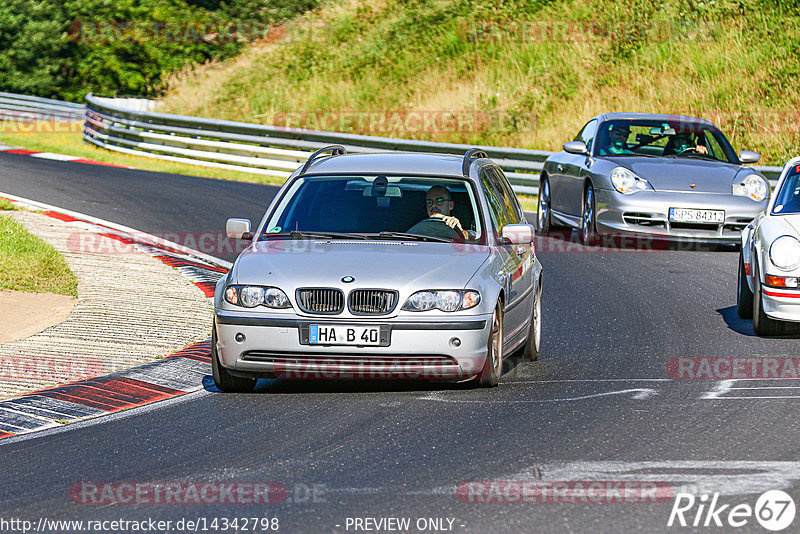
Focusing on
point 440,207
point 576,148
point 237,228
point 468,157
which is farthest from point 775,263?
point 576,148

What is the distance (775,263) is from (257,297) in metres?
4.15

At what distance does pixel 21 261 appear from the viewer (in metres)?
12.3

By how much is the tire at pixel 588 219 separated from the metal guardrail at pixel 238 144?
18.7ft

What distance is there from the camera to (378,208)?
9.23 m

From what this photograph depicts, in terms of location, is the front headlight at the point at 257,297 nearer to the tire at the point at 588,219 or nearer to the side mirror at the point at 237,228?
the side mirror at the point at 237,228

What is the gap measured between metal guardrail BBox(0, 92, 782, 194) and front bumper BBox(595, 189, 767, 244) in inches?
265

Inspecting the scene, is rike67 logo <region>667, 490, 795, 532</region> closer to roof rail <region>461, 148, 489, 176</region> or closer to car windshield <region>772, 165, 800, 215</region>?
roof rail <region>461, 148, 489, 176</region>

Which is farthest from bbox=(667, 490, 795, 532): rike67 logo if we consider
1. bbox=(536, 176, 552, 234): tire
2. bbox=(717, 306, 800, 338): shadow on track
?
bbox=(536, 176, 552, 234): tire

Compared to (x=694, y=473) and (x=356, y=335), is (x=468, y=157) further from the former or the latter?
(x=694, y=473)

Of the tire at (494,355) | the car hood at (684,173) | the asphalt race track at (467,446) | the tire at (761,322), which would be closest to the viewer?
the asphalt race track at (467,446)

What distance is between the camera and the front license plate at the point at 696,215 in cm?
1526

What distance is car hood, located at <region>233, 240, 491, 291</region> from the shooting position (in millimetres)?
7957

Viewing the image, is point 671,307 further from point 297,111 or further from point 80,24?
point 80,24

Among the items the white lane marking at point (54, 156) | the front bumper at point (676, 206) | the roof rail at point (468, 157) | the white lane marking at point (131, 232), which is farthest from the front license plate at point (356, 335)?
the white lane marking at point (54, 156)
